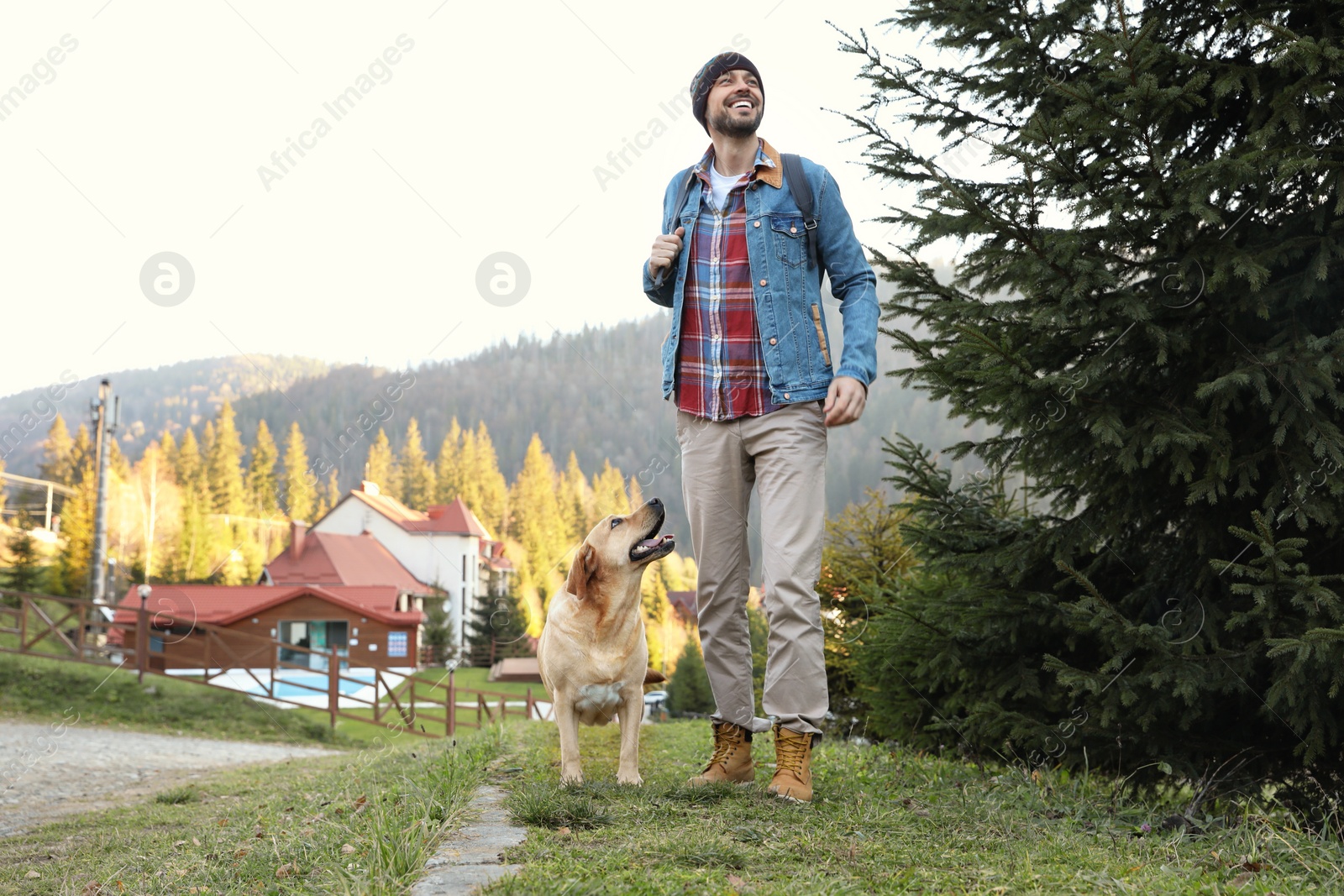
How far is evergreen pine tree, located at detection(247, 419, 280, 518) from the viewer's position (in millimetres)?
53094

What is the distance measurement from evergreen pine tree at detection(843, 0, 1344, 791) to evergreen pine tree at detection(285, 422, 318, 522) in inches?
1807

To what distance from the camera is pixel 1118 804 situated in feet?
11.5

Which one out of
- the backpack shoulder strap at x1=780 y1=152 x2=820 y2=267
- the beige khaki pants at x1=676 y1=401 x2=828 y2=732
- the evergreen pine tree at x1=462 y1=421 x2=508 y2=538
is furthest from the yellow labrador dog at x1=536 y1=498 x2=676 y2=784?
the evergreen pine tree at x1=462 y1=421 x2=508 y2=538

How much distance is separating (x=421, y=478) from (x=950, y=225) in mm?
50996

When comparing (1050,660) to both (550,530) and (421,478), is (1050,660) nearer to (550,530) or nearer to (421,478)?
(550,530)

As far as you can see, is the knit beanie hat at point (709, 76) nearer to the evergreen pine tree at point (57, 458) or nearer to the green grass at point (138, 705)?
the green grass at point (138, 705)

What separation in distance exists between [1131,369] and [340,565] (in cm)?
3723

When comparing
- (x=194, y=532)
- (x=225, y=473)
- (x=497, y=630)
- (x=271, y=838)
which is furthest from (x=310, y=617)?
(x=271, y=838)

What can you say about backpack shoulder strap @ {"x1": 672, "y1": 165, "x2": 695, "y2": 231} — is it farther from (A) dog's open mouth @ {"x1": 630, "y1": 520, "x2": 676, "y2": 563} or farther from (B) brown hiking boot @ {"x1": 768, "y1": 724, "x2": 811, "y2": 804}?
(B) brown hiking boot @ {"x1": 768, "y1": 724, "x2": 811, "y2": 804}

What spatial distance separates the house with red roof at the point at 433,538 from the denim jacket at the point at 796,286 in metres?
36.2

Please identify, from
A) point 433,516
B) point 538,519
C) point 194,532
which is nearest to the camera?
point 194,532

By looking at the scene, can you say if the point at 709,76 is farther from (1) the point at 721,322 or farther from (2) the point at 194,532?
(2) the point at 194,532

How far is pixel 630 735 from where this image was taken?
11.2 ft

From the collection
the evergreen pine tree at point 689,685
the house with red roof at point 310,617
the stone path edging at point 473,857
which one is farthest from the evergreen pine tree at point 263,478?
the stone path edging at point 473,857
